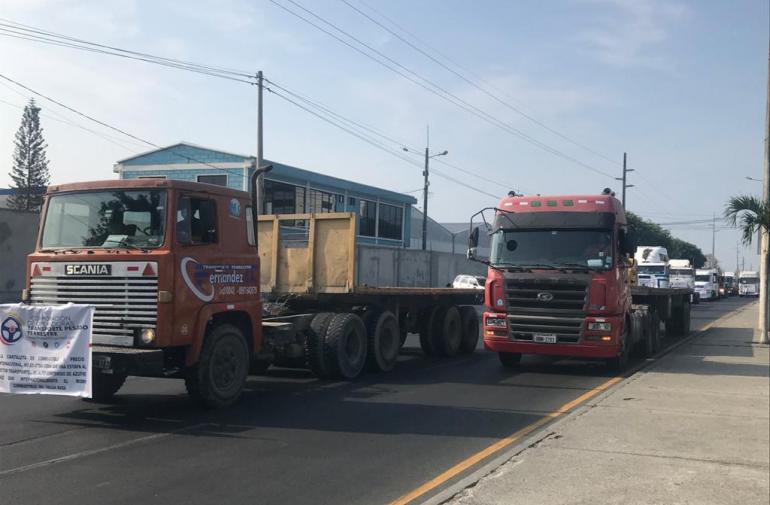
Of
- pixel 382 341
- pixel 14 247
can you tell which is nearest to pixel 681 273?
pixel 382 341

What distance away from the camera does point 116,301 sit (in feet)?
26.4

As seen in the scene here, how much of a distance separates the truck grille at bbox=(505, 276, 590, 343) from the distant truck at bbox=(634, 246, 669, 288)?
80.8ft

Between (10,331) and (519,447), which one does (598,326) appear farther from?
(10,331)

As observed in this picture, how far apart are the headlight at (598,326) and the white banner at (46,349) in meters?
8.00

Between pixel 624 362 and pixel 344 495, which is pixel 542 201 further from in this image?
pixel 344 495

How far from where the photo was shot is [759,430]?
7914 millimetres

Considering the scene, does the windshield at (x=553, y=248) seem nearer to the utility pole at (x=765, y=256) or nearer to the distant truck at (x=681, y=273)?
the utility pole at (x=765, y=256)

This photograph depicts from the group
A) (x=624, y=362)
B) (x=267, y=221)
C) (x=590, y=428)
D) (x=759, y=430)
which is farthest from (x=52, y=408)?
(x=624, y=362)

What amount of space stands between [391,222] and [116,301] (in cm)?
3542

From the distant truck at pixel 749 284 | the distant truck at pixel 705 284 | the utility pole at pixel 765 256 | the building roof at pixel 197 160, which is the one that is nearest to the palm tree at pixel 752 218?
the utility pole at pixel 765 256

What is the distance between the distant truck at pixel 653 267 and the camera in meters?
35.5

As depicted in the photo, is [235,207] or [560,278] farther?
[560,278]

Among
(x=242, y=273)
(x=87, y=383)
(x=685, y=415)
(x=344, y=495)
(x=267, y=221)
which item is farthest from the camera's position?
(x=267, y=221)

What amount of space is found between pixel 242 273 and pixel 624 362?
25.5 feet
